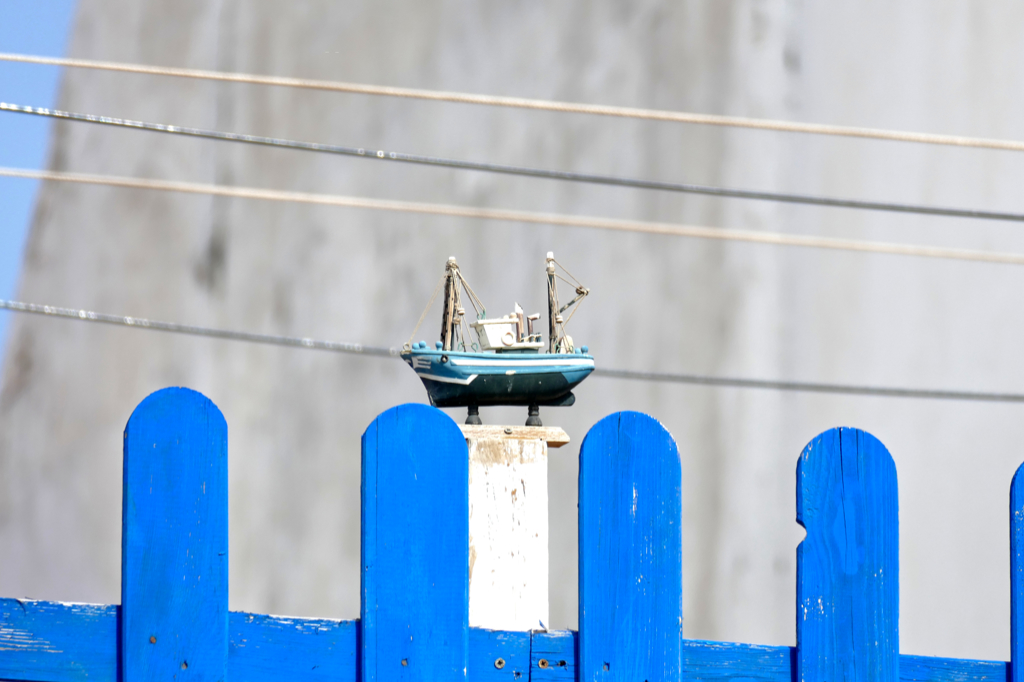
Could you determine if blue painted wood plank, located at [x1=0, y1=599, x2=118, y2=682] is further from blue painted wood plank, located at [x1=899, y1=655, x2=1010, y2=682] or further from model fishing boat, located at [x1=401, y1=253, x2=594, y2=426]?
blue painted wood plank, located at [x1=899, y1=655, x2=1010, y2=682]

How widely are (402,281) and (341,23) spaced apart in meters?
0.89

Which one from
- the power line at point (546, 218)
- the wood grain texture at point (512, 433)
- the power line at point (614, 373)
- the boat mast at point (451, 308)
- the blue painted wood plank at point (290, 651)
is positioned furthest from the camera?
the power line at point (546, 218)

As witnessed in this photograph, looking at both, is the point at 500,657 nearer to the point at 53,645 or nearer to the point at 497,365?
the point at 497,365

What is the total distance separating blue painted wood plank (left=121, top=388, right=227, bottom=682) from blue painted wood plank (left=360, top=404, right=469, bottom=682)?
0.61 ft

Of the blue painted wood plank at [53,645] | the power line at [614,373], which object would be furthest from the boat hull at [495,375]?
the power line at [614,373]

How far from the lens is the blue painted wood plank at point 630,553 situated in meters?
1.01

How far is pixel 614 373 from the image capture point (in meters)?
2.27

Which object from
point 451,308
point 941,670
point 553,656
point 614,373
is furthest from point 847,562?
point 614,373

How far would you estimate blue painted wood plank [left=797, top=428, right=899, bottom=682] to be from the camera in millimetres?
1020

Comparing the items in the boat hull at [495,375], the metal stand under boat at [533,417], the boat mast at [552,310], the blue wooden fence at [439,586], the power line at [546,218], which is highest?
the power line at [546,218]

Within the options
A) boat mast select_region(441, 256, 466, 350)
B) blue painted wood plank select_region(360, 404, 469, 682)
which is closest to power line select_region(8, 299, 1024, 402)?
boat mast select_region(441, 256, 466, 350)

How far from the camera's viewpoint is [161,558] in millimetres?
1021

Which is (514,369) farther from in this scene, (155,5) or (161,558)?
(155,5)

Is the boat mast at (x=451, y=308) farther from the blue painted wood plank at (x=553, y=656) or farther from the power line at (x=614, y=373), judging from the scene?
the power line at (x=614, y=373)
